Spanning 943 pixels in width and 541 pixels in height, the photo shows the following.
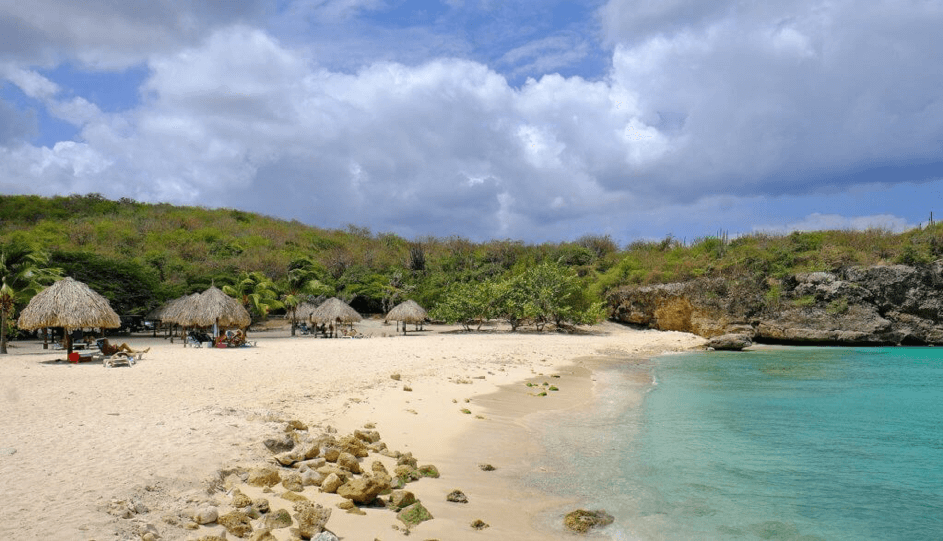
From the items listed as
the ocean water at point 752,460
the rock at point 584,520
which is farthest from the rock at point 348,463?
the rock at point 584,520

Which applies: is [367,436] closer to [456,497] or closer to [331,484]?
[331,484]

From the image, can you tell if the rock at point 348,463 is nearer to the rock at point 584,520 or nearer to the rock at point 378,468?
the rock at point 378,468

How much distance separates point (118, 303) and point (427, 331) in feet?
56.0

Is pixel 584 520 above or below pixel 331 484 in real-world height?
below

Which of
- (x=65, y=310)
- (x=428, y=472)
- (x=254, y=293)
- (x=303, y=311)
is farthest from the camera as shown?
(x=303, y=311)

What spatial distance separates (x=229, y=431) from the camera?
749 cm

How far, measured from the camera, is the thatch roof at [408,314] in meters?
31.6

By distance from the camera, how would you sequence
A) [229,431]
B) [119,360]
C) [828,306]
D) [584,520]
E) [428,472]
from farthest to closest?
1. [828,306]
2. [119,360]
3. [229,431]
4. [428,472]
5. [584,520]

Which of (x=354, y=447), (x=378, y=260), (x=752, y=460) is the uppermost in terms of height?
(x=378, y=260)

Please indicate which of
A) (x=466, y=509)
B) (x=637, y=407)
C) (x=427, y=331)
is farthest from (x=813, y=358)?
(x=466, y=509)

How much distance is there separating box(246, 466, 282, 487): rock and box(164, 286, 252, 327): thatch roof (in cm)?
1925

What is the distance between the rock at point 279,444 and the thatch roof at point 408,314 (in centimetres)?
2450

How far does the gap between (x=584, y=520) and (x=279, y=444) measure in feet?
12.4

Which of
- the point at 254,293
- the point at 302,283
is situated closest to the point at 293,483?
the point at 254,293
